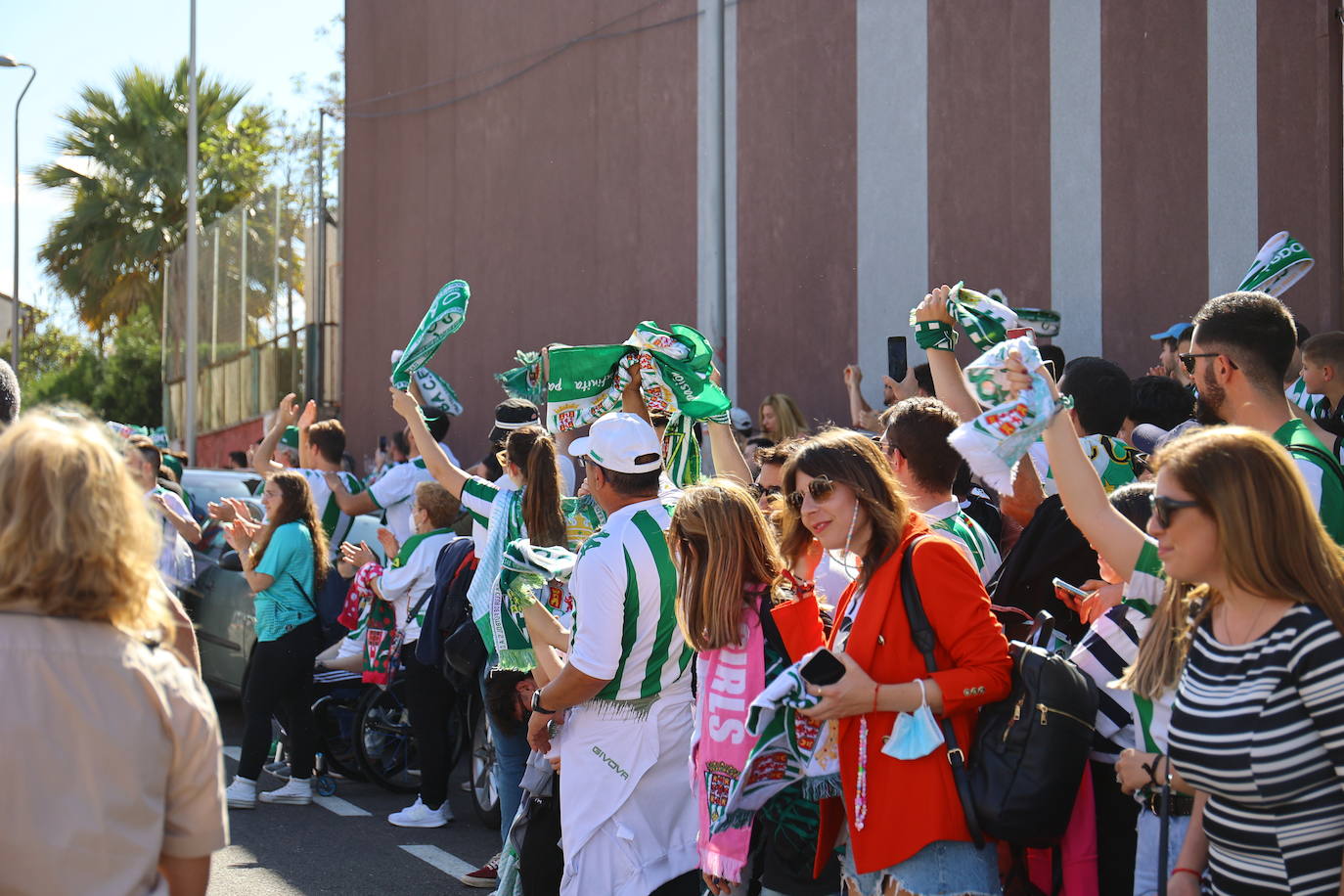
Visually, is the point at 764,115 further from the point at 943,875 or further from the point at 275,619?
the point at 943,875

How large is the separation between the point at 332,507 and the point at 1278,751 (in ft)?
23.6

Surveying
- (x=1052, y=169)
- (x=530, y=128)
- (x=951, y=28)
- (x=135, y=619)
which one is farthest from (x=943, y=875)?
(x=530, y=128)

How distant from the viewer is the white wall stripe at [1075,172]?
366 inches

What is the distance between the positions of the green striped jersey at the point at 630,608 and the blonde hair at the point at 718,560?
0.28 meters

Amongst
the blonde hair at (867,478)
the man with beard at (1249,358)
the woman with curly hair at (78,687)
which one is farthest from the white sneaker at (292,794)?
the man with beard at (1249,358)

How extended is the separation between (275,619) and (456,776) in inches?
68.9

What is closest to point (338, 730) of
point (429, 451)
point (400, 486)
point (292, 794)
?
point (292, 794)

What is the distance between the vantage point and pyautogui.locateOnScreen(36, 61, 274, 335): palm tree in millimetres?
30578

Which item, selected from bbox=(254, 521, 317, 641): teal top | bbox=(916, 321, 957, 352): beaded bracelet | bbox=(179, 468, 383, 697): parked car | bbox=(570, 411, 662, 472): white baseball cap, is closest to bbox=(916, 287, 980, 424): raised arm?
bbox=(916, 321, 957, 352): beaded bracelet

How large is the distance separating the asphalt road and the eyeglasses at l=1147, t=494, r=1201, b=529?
4.21m

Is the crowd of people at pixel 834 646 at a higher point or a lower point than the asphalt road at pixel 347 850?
higher

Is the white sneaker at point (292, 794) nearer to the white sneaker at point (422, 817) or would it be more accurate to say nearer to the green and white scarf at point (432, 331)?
the white sneaker at point (422, 817)

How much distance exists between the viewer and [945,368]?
13.9 ft

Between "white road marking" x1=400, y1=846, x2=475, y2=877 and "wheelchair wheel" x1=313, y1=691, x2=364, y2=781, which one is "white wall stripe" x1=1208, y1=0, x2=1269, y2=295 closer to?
"white road marking" x1=400, y1=846, x2=475, y2=877
